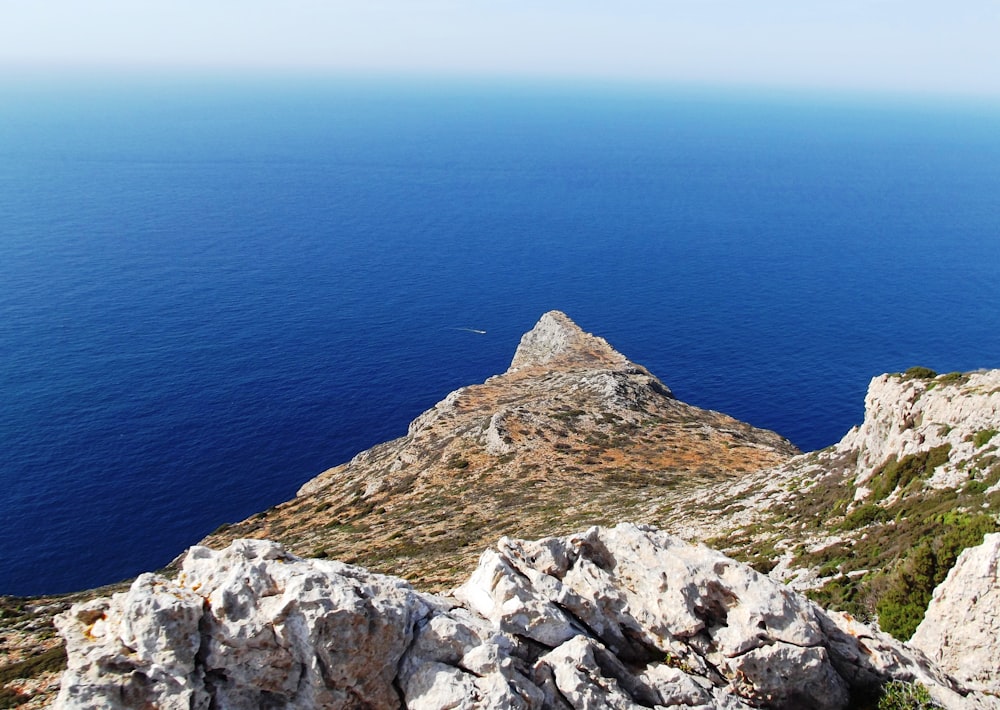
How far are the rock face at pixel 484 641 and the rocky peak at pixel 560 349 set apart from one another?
89879mm

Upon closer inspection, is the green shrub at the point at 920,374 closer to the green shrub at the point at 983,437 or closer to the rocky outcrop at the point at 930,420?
the rocky outcrop at the point at 930,420

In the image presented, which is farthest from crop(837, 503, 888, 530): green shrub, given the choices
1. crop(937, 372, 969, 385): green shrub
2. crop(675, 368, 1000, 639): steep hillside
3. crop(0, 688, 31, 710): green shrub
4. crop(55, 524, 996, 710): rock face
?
crop(0, 688, 31, 710): green shrub

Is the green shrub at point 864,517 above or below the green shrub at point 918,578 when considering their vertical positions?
below

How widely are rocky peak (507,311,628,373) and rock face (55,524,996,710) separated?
295 feet

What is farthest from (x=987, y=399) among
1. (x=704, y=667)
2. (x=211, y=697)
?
(x=211, y=697)

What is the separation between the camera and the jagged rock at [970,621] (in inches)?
854

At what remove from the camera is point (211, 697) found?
18.9m

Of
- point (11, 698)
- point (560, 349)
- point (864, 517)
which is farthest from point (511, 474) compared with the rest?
point (560, 349)

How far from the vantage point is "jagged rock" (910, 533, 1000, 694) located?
854 inches

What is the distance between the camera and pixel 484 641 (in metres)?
20.0

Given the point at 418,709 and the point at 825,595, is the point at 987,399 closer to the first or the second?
the point at 825,595

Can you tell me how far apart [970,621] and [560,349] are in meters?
105

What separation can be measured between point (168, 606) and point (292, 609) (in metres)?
3.27

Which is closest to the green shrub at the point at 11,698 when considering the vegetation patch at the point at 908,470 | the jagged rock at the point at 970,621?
the jagged rock at the point at 970,621
